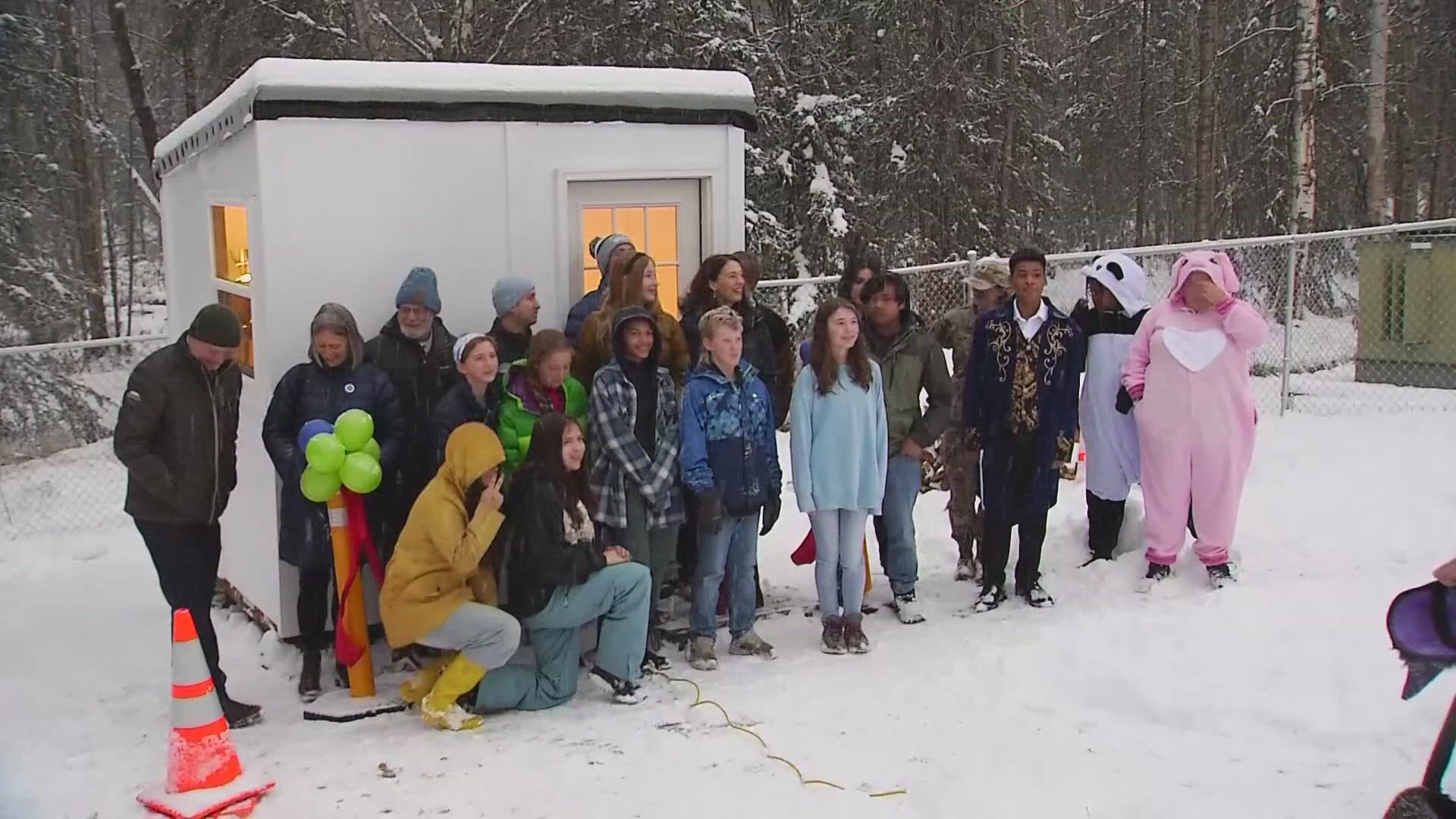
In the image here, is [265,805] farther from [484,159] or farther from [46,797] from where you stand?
[484,159]

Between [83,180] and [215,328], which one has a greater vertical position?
[83,180]

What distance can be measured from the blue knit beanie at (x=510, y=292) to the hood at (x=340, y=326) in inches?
27.3

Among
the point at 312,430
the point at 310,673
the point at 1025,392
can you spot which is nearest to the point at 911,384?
the point at 1025,392

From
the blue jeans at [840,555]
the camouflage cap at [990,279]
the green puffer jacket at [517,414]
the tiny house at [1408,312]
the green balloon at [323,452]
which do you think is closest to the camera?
the green balloon at [323,452]

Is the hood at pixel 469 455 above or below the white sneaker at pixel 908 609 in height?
above

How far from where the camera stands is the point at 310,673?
5.48 m

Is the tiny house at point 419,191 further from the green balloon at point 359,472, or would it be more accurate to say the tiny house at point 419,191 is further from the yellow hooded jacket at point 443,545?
the yellow hooded jacket at point 443,545

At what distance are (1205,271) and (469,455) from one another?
144 inches

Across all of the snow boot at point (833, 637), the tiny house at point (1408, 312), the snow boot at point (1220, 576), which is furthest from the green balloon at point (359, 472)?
the tiny house at point (1408, 312)

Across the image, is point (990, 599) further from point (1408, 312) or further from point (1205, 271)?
point (1408, 312)

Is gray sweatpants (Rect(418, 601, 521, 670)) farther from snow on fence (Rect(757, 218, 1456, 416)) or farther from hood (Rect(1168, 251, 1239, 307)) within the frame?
snow on fence (Rect(757, 218, 1456, 416))

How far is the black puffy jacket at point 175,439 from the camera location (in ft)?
15.8

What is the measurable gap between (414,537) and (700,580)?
54.8 inches

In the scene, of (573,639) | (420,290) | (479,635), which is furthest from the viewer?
(420,290)
